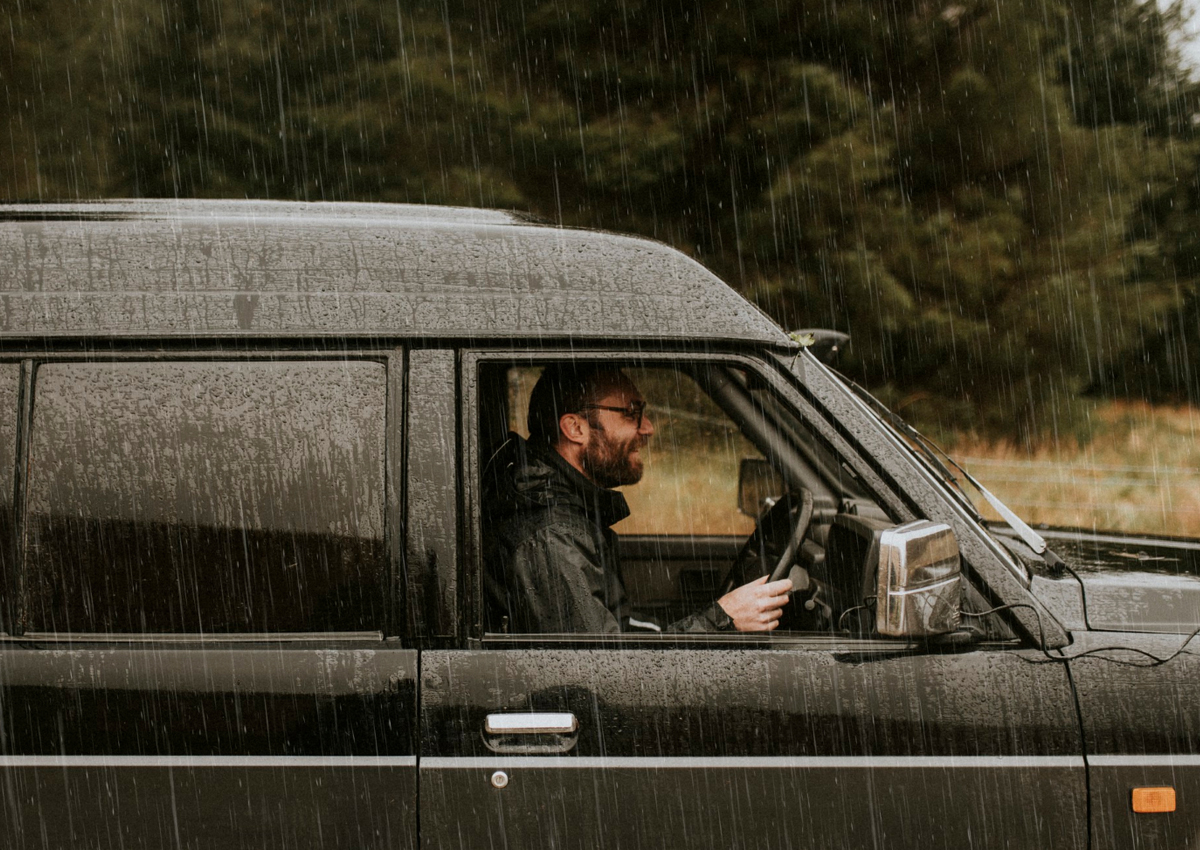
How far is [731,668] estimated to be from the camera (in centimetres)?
202

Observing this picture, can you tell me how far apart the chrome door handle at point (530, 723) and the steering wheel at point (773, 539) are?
0.71 metres

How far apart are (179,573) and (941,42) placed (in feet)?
27.0

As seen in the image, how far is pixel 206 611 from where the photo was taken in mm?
2000

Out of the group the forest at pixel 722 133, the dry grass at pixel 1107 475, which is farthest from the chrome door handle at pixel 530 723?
the forest at pixel 722 133

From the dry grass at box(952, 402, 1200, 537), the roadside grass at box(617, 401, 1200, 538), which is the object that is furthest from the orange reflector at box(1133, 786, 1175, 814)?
the dry grass at box(952, 402, 1200, 537)

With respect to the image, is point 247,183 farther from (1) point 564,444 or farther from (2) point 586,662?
(2) point 586,662

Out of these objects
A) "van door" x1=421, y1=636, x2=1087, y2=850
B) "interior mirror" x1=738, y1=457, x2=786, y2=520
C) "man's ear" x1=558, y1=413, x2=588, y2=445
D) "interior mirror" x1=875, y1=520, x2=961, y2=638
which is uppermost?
"man's ear" x1=558, y1=413, x2=588, y2=445

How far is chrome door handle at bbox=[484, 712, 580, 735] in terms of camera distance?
6.38 ft

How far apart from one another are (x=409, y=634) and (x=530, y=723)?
0.28m

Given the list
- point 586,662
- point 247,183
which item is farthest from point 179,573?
point 247,183

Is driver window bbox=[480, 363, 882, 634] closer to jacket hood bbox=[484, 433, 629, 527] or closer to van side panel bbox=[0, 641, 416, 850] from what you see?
jacket hood bbox=[484, 433, 629, 527]

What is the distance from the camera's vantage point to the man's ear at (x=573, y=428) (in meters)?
2.61

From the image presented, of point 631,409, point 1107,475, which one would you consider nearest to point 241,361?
point 631,409

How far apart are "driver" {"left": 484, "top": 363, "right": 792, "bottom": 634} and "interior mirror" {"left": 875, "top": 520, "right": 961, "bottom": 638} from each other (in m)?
→ 0.42
